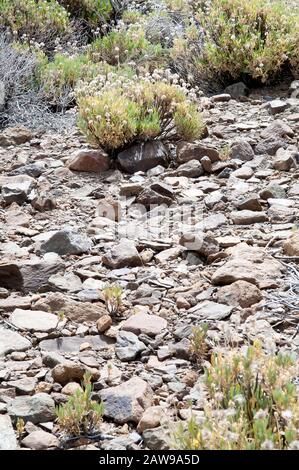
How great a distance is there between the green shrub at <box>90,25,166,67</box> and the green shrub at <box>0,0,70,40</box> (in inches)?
25.1

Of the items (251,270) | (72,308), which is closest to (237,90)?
(251,270)

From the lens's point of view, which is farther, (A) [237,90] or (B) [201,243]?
(A) [237,90]

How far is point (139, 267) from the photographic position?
13.9 ft

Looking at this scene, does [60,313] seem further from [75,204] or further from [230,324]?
[75,204]

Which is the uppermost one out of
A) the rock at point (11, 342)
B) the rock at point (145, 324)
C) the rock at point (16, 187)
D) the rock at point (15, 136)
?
the rock at point (11, 342)

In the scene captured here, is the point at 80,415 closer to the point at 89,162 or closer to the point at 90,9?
the point at 89,162

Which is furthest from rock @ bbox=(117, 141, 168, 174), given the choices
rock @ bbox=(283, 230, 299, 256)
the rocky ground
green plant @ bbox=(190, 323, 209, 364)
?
green plant @ bbox=(190, 323, 209, 364)

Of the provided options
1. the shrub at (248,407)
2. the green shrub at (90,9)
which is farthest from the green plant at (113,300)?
the green shrub at (90,9)

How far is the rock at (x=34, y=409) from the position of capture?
2775 millimetres

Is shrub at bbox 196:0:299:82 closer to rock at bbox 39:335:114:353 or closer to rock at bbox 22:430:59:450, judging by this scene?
rock at bbox 39:335:114:353

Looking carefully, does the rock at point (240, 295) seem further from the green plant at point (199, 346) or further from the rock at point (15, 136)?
the rock at point (15, 136)

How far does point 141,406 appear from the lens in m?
2.84

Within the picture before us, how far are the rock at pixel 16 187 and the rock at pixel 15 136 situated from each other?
94cm

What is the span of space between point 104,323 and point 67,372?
53 cm
